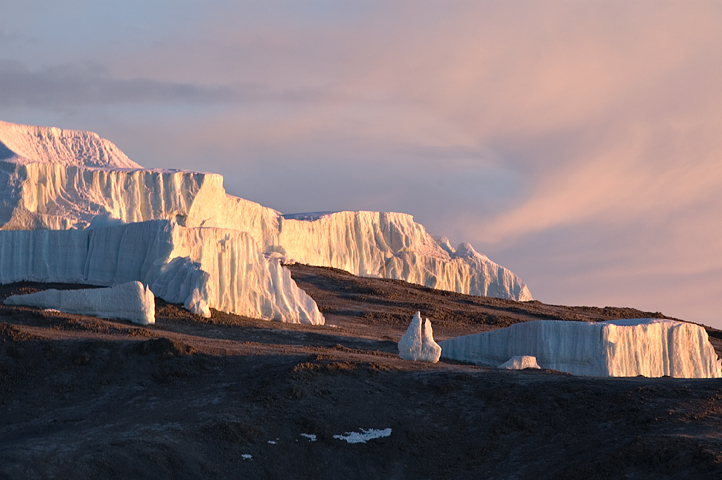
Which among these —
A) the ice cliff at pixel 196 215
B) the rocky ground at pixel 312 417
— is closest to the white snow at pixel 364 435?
the rocky ground at pixel 312 417

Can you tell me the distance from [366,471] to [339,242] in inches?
2530

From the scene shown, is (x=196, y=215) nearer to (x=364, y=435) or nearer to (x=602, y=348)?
(x=602, y=348)

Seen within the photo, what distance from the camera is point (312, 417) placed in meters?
23.5

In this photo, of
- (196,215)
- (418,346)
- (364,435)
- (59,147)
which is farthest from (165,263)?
(59,147)

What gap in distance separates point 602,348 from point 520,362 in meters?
3.72

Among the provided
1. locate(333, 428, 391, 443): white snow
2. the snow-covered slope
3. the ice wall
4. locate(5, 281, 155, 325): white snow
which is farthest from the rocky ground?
the snow-covered slope

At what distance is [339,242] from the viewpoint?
281ft

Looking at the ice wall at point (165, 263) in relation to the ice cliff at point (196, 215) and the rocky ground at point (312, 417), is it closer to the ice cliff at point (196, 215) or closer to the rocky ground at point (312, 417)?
the ice cliff at point (196, 215)

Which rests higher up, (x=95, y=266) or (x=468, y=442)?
(x=95, y=266)

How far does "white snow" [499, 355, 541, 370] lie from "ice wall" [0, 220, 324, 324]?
14.9 metres

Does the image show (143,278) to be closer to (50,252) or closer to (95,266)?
(95,266)

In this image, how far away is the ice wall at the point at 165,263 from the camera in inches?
1700

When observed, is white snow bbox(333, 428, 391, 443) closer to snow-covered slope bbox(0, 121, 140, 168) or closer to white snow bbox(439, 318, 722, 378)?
white snow bbox(439, 318, 722, 378)

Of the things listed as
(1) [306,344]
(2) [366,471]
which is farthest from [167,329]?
(2) [366,471]
